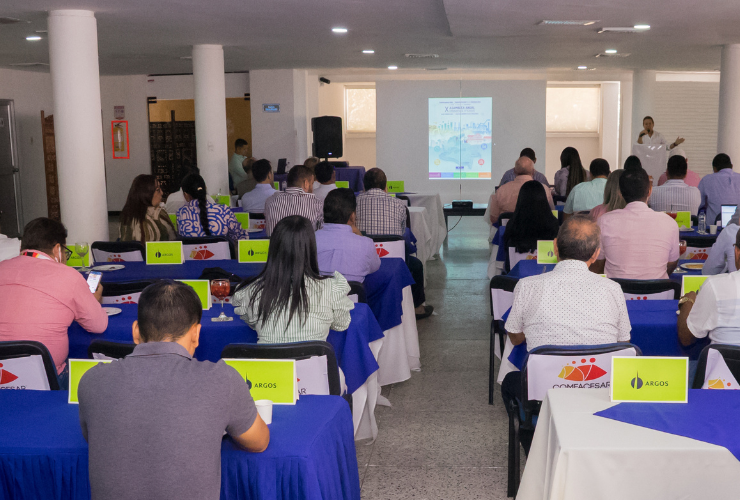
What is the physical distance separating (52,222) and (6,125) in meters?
9.80

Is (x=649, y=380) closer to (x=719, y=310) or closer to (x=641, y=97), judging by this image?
(x=719, y=310)

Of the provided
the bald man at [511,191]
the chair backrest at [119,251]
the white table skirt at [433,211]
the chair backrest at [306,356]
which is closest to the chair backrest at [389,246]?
the chair backrest at [119,251]

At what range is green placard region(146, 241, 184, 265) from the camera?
468 cm

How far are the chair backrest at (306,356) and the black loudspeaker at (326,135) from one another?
10557 mm

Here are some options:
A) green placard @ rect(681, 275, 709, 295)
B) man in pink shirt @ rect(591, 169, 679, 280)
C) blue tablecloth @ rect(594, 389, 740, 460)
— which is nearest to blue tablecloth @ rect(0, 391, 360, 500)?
blue tablecloth @ rect(594, 389, 740, 460)

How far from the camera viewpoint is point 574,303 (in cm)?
276

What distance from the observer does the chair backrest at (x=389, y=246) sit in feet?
17.3

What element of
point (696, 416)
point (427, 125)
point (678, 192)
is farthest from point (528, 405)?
point (427, 125)

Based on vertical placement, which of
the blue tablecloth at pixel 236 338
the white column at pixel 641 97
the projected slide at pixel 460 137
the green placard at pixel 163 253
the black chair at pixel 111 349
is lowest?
the blue tablecloth at pixel 236 338

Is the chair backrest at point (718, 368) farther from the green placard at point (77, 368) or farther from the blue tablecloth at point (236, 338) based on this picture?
the green placard at point (77, 368)

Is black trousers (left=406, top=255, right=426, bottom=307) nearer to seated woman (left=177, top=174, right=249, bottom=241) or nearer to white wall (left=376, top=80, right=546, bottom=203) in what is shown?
seated woman (left=177, top=174, right=249, bottom=241)

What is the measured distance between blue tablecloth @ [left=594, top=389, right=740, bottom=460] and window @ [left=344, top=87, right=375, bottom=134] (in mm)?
15793

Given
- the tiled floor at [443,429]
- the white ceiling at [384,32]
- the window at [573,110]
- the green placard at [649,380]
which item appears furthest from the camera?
the window at [573,110]

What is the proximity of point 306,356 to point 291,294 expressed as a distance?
432 millimetres
